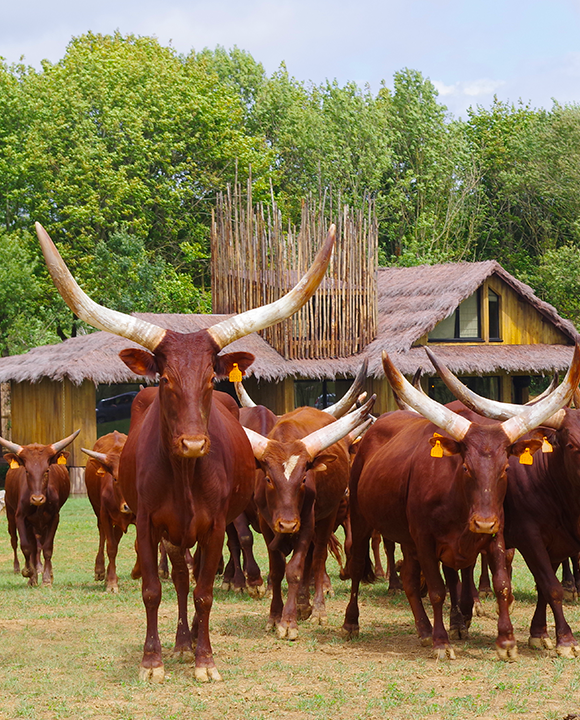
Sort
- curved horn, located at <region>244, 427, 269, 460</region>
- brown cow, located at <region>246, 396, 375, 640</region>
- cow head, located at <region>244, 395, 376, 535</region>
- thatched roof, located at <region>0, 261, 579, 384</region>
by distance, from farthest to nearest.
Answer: thatched roof, located at <region>0, 261, 579, 384</region>, curved horn, located at <region>244, 427, 269, 460</region>, brown cow, located at <region>246, 396, 375, 640</region>, cow head, located at <region>244, 395, 376, 535</region>

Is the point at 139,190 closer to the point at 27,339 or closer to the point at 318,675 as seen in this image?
the point at 27,339

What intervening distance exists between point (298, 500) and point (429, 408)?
145 cm

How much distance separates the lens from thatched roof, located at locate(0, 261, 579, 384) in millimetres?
20859

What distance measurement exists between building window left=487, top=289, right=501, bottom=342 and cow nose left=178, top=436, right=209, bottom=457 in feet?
70.4

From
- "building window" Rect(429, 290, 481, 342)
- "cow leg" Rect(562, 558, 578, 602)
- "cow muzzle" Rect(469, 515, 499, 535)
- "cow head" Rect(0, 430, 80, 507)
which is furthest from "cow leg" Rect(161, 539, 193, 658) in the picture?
"building window" Rect(429, 290, 481, 342)

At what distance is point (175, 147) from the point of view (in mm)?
34781

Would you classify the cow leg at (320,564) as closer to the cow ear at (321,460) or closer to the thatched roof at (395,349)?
the cow ear at (321,460)

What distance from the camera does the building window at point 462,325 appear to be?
85.0 ft

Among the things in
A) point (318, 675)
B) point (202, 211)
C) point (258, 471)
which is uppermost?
point (202, 211)

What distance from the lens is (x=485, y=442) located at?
666 cm

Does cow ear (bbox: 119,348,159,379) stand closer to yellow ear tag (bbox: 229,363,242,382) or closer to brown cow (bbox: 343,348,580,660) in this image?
yellow ear tag (bbox: 229,363,242,382)

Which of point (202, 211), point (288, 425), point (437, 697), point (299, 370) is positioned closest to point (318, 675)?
point (437, 697)

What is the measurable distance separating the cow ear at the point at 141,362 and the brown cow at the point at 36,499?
5.13 metres

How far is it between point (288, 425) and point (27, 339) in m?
20.2
